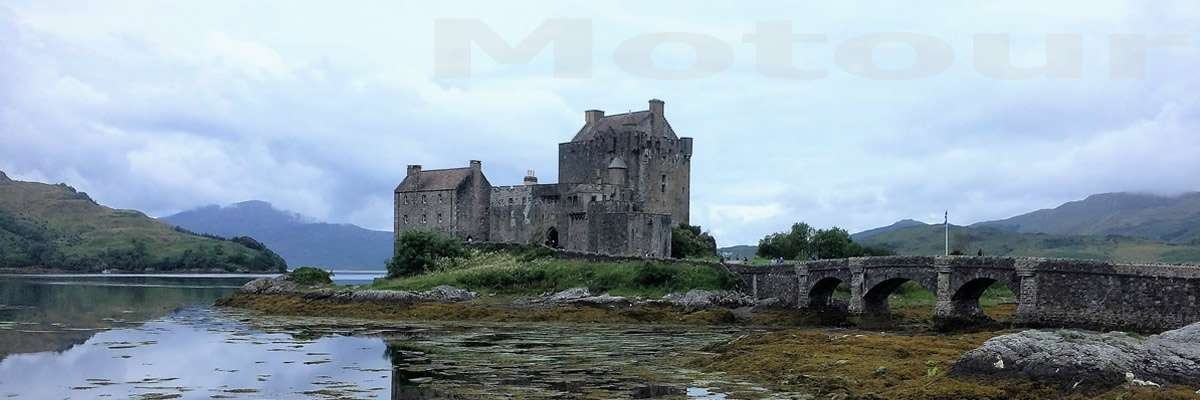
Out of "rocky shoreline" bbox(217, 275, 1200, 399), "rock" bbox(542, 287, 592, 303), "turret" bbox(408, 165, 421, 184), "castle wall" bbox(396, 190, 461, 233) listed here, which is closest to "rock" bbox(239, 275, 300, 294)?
"castle wall" bbox(396, 190, 461, 233)

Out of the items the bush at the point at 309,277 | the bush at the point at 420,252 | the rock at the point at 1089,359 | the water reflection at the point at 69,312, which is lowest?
the water reflection at the point at 69,312

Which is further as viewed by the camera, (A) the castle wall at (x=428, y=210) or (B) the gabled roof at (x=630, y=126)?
(A) the castle wall at (x=428, y=210)

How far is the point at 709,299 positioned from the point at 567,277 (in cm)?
1034

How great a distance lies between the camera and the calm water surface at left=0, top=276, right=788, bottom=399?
30719mm

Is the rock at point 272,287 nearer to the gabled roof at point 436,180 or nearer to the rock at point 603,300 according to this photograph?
the gabled roof at point 436,180

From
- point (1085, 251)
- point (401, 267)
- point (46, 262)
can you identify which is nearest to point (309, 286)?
point (401, 267)

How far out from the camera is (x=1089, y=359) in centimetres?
2658

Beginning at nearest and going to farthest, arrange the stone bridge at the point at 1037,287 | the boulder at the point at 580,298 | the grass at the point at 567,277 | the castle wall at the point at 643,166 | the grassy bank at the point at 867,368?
the grassy bank at the point at 867,368, the stone bridge at the point at 1037,287, the boulder at the point at 580,298, the grass at the point at 567,277, the castle wall at the point at 643,166

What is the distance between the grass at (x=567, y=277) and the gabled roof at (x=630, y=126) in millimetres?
14291

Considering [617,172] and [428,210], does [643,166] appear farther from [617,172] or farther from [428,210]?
[428,210]

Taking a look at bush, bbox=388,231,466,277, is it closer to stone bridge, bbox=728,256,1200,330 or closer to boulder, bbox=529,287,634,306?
boulder, bbox=529,287,634,306

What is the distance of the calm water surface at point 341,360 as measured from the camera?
3072 centimetres

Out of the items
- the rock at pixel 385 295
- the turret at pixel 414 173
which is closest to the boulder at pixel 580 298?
the rock at pixel 385 295

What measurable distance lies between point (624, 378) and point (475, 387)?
4521 millimetres
